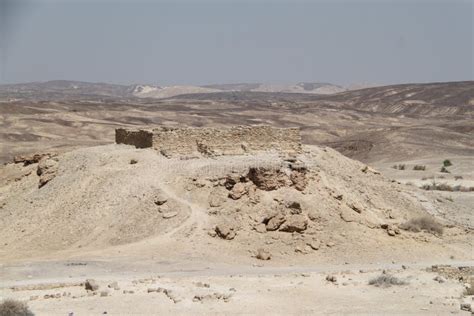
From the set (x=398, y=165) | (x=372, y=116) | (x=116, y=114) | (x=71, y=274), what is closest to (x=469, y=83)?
(x=372, y=116)

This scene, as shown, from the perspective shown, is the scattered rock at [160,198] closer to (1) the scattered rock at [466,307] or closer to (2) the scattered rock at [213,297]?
(2) the scattered rock at [213,297]

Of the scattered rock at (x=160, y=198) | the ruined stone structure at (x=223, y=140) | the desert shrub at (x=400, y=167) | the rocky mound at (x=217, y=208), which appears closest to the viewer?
the rocky mound at (x=217, y=208)

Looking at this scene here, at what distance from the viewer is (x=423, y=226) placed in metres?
17.6

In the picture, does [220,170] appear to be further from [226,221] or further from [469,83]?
[469,83]

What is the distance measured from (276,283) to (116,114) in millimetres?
62668

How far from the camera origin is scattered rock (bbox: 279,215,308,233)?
15847 millimetres

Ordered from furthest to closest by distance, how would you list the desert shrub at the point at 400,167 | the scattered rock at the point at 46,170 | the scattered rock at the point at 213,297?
the desert shrub at the point at 400,167, the scattered rock at the point at 46,170, the scattered rock at the point at 213,297

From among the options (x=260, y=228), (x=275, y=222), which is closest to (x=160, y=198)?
(x=260, y=228)

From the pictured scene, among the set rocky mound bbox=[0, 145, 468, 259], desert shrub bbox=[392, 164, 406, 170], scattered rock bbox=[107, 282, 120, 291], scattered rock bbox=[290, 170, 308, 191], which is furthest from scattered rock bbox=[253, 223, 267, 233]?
desert shrub bbox=[392, 164, 406, 170]

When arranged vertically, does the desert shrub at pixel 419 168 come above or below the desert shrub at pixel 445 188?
below

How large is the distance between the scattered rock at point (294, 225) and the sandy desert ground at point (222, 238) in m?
0.03

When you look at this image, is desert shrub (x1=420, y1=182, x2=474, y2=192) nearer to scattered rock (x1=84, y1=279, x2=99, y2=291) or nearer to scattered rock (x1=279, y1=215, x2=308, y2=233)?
scattered rock (x1=279, y1=215, x2=308, y2=233)

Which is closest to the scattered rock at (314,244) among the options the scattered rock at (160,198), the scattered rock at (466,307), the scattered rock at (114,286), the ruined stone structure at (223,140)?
A: the scattered rock at (160,198)

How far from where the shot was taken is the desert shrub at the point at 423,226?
17.3 metres
